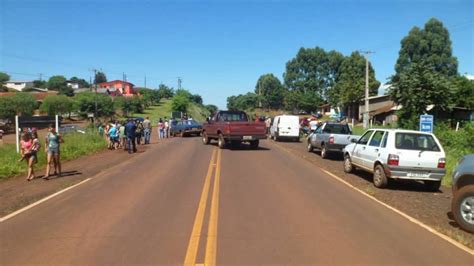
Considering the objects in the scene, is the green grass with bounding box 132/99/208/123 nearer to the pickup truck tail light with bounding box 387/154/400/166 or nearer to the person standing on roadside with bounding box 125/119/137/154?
the person standing on roadside with bounding box 125/119/137/154

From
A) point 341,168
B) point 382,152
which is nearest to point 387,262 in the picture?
point 382,152

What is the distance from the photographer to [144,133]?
1203 inches

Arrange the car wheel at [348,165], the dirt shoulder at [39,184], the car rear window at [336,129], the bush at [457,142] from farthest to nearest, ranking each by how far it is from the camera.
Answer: the car rear window at [336,129], the bush at [457,142], the car wheel at [348,165], the dirt shoulder at [39,184]

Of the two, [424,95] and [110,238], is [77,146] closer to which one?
[110,238]

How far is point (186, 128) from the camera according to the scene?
39812 mm

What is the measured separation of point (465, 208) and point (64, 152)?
18.1 meters

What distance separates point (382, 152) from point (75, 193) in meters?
8.18

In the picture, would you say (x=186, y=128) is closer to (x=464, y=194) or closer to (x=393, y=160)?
(x=393, y=160)

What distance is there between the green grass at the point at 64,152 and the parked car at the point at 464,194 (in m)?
13.3

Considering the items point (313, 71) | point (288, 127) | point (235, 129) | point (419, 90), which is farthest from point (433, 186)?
point (313, 71)

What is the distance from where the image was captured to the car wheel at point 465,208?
24.6ft

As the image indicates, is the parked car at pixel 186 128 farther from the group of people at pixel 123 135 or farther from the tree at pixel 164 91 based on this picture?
the tree at pixel 164 91

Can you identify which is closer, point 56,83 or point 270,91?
point 270,91

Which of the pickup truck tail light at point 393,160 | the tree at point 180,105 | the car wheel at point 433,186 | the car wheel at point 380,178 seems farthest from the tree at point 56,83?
the car wheel at point 433,186
